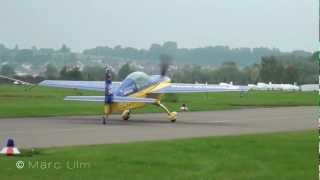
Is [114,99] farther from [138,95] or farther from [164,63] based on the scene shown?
[164,63]

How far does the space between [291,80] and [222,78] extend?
17.0 meters

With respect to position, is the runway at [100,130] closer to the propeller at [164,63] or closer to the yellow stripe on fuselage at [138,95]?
the yellow stripe on fuselage at [138,95]

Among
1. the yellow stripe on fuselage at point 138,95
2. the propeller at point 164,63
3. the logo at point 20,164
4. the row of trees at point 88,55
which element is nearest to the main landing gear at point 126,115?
the yellow stripe on fuselage at point 138,95

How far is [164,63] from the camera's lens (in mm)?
36500

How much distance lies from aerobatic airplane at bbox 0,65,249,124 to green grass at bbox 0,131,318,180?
12.5 metres

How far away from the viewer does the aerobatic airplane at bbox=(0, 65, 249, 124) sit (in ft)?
97.8

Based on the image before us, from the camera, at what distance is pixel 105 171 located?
469 inches

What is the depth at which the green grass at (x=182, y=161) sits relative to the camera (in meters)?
11.7

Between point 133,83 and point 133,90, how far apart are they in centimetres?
36

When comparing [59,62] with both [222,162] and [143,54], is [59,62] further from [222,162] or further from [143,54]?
[222,162]

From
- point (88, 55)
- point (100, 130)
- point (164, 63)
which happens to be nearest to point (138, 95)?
point (164, 63)

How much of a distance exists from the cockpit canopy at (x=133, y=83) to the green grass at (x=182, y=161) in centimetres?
1429

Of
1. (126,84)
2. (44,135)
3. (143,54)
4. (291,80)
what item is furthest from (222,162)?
(291,80)

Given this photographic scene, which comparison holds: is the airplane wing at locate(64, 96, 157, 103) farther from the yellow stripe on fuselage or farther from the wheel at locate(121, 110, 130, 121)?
the wheel at locate(121, 110, 130, 121)
